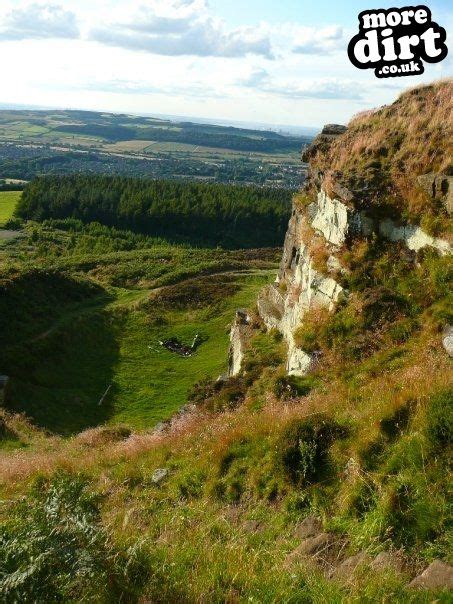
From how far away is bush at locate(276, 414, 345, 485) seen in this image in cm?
974

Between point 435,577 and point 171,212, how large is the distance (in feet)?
372

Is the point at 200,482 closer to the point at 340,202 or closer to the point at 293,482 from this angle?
the point at 293,482

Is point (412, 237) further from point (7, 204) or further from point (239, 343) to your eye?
point (7, 204)

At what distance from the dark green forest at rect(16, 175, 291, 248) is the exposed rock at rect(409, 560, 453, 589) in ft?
355

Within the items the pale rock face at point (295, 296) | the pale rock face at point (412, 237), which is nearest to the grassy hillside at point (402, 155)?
the pale rock face at point (412, 237)

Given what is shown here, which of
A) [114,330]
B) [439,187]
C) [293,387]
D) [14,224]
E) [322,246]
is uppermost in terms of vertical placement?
[439,187]

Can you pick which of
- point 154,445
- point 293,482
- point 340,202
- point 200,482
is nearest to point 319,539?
point 293,482

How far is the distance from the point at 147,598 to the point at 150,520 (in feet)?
12.5

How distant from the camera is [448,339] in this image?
13398 millimetres

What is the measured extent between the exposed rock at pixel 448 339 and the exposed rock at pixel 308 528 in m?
6.39

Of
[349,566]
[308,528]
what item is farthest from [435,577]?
[308,528]

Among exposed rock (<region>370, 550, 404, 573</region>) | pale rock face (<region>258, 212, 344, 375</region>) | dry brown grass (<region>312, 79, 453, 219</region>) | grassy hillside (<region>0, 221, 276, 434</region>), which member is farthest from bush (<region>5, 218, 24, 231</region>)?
exposed rock (<region>370, 550, 404, 573</region>)

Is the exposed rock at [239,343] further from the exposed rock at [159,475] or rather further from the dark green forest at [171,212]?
the dark green forest at [171,212]

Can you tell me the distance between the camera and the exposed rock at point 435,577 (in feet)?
19.4
